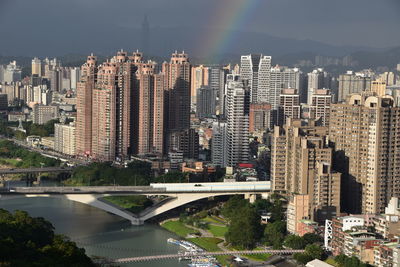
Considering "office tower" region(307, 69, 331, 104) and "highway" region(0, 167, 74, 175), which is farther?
"office tower" region(307, 69, 331, 104)

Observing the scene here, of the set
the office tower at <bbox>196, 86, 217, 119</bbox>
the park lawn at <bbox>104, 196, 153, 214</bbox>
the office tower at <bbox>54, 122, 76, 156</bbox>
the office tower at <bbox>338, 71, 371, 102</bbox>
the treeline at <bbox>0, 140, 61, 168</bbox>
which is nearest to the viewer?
the park lawn at <bbox>104, 196, 153, 214</bbox>

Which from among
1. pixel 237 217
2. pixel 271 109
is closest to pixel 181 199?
pixel 237 217

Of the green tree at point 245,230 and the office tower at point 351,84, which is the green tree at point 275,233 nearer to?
the green tree at point 245,230

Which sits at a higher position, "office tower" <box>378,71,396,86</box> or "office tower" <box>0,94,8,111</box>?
"office tower" <box>378,71,396,86</box>

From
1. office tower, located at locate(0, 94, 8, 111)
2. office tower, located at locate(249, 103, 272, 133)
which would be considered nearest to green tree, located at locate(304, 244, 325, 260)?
office tower, located at locate(249, 103, 272, 133)

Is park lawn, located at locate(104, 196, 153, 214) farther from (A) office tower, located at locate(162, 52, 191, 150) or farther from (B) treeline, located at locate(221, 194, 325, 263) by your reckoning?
(A) office tower, located at locate(162, 52, 191, 150)

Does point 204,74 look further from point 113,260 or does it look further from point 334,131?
point 113,260

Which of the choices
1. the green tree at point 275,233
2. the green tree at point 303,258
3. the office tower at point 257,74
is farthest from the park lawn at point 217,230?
the office tower at point 257,74
